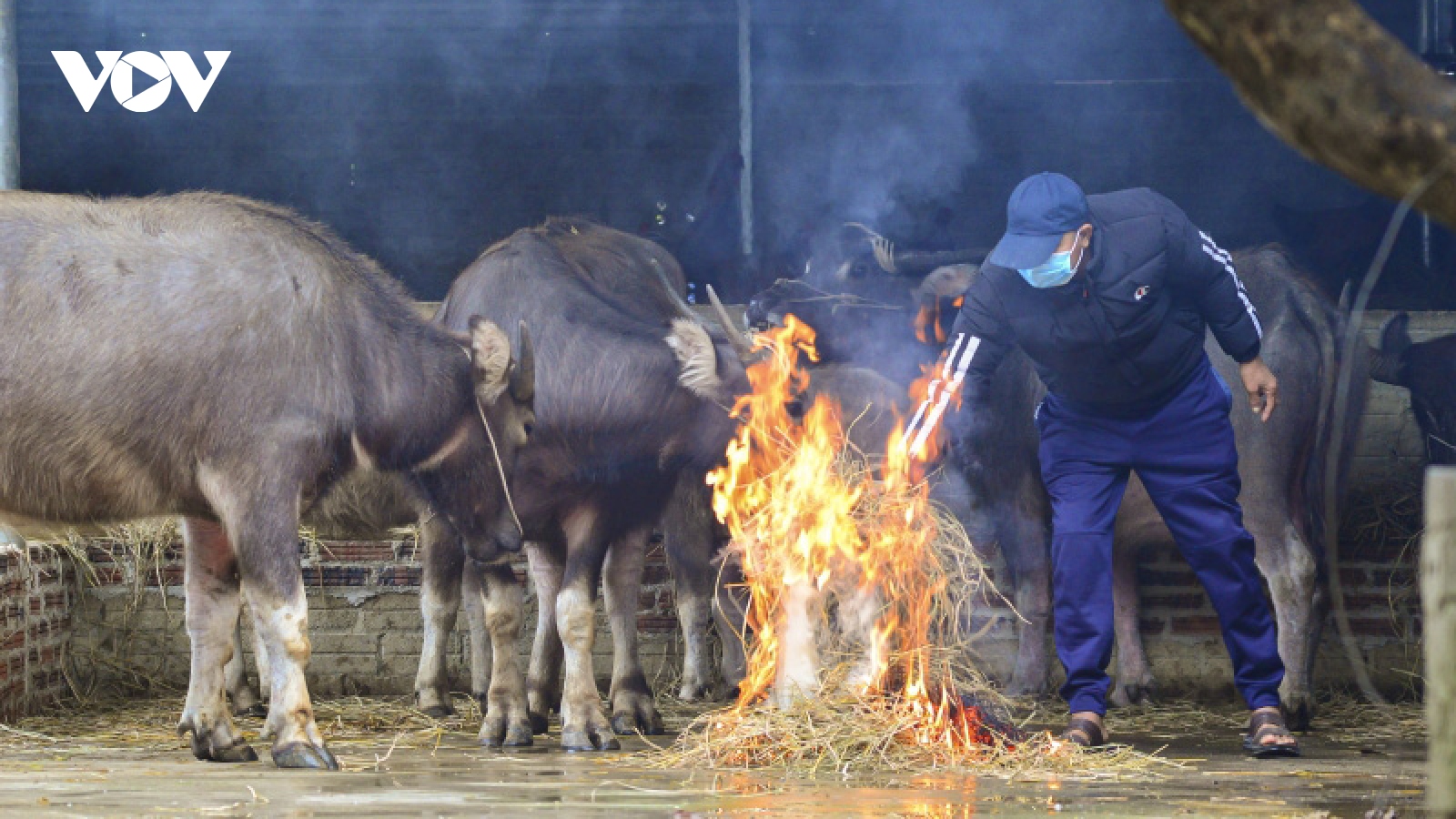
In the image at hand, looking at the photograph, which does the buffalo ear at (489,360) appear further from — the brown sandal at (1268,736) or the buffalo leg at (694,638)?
the brown sandal at (1268,736)

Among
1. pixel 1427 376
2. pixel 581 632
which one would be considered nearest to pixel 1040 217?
pixel 581 632

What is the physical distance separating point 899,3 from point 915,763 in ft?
16.9

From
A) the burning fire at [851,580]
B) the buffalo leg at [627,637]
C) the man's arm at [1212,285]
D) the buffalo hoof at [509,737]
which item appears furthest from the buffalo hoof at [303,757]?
the man's arm at [1212,285]

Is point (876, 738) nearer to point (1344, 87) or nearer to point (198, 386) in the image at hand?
point (198, 386)

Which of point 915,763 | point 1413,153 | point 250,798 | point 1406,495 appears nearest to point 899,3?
point 1406,495

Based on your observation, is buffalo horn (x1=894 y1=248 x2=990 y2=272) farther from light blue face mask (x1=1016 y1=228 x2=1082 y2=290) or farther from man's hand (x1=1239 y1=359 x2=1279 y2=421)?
light blue face mask (x1=1016 y1=228 x2=1082 y2=290)

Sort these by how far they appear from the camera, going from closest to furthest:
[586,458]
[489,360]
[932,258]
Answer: [489,360], [586,458], [932,258]

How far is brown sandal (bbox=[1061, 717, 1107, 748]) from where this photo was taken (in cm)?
624

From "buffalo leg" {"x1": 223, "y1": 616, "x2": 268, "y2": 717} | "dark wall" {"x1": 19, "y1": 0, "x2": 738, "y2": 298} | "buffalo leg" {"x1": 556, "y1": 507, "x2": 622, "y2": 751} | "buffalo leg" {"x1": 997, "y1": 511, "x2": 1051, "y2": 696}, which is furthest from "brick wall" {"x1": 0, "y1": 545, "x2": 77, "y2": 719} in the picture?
"buffalo leg" {"x1": 997, "y1": 511, "x2": 1051, "y2": 696}

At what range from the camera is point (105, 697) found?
842 centimetres

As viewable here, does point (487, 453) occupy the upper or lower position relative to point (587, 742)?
upper

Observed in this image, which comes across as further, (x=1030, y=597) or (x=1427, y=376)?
(x=1427, y=376)

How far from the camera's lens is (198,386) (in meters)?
6.06

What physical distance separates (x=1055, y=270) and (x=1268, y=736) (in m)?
1.78
